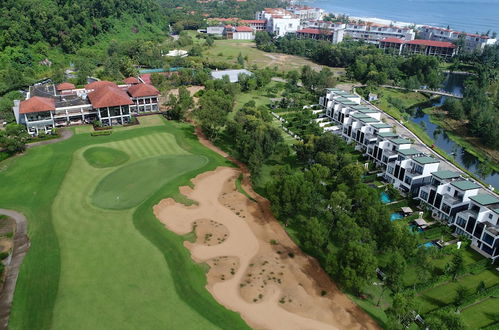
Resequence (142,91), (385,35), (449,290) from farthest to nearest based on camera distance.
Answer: (385,35) → (142,91) → (449,290)

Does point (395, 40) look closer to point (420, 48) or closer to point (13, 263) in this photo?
point (420, 48)

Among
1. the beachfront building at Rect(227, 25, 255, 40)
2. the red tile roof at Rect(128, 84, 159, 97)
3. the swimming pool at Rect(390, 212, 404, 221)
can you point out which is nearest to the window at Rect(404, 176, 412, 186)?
the swimming pool at Rect(390, 212, 404, 221)

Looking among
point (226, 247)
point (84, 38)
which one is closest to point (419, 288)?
point (226, 247)

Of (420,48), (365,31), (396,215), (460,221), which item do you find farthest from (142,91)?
(365,31)

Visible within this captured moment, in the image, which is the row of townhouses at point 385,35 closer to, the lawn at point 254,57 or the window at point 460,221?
the lawn at point 254,57

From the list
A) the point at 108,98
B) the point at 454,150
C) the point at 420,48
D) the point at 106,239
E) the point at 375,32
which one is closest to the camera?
the point at 106,239

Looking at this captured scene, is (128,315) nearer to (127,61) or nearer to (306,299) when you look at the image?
(306,299)
